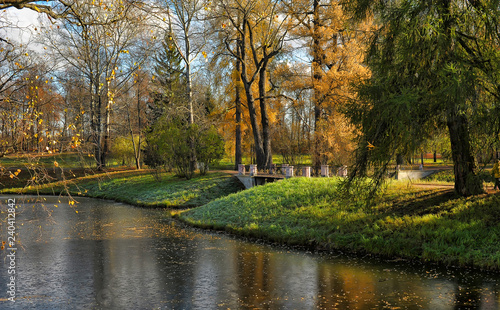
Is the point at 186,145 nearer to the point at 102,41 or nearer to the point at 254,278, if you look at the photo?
the point at 102,41

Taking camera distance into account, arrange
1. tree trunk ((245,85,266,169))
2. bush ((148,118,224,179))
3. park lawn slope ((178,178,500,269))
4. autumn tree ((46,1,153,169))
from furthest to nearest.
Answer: bush ((148,118,224,179)), tree trunk ((245,85,266,169)), park lawn slope ((178,178,500,269)), autumn tree ((46,1,153,169))

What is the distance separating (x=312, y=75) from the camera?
26.9m

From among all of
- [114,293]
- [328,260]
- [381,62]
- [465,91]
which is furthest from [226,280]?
[381,62]

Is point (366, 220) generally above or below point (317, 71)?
below

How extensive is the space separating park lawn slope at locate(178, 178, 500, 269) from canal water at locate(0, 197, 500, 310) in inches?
26.8

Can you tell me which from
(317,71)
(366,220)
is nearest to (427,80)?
(366,220)

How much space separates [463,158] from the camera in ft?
44.9

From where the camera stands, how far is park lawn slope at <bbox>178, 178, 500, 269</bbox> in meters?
11.8

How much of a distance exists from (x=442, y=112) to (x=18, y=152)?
34.4 ft

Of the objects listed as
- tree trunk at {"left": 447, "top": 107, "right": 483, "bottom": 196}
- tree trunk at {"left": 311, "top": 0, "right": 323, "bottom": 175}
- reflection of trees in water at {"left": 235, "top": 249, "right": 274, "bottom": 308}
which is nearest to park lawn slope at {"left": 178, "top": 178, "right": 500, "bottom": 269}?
tree trunk at {"left": 447, "top": 107, "right": 483, "bottom": 196}

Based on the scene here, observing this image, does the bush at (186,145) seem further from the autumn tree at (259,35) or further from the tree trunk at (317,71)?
the tree trunk at (317,71)

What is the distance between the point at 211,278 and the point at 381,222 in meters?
6.08

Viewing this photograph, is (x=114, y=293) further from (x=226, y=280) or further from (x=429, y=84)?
(x=429, y=84)

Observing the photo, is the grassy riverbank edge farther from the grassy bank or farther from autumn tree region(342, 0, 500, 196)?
the grassy bank
